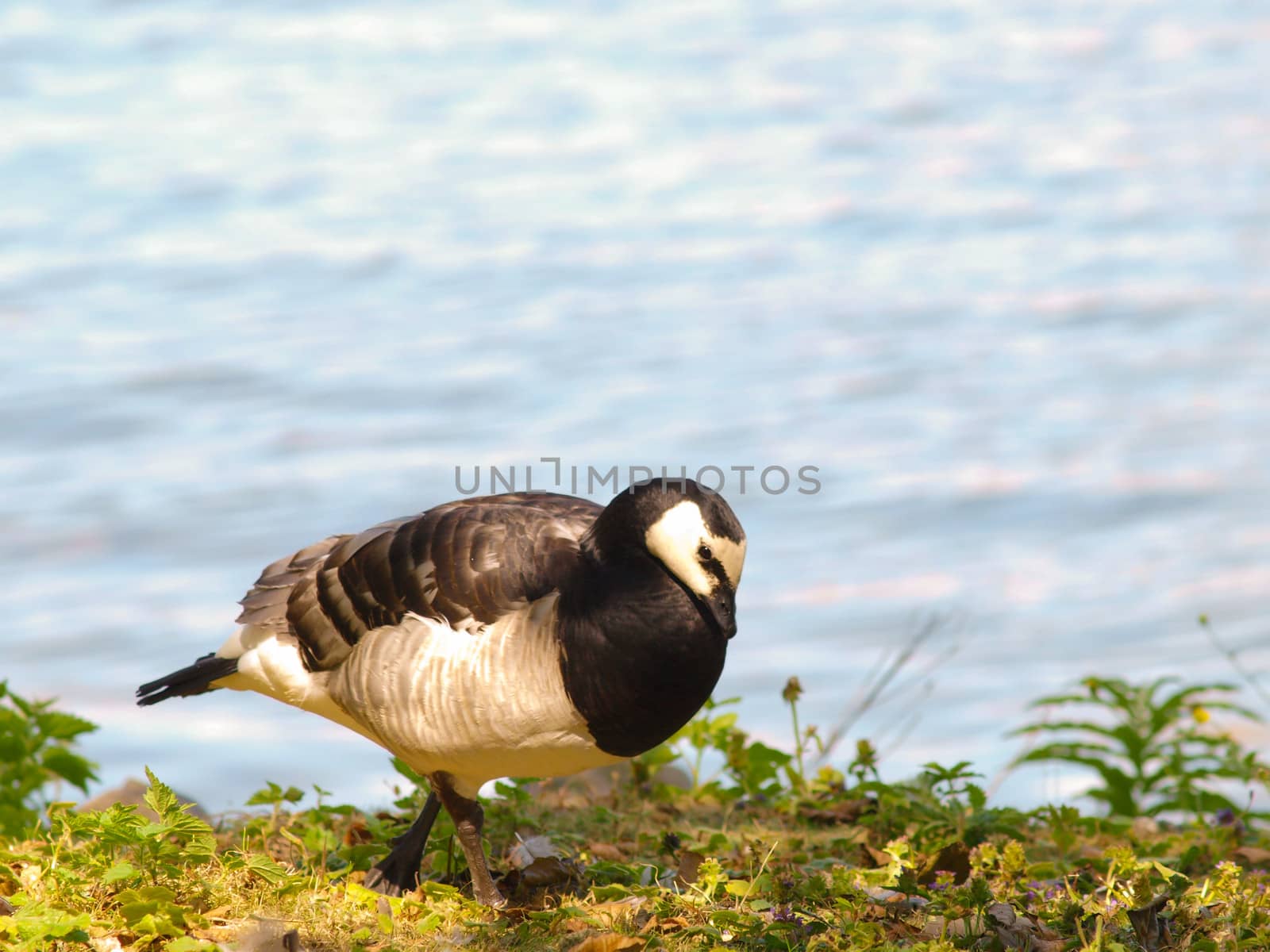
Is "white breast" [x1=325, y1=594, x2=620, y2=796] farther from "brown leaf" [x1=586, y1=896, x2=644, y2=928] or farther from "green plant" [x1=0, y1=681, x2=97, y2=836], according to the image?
"green plant" [x1=0, y1=681, x2=97, y2=836]

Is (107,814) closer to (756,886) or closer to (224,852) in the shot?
(224,852)

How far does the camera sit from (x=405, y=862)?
507 centimetres

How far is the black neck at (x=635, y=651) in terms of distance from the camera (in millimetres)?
4531

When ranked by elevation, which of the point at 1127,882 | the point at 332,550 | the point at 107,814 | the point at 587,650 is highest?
the point at 332,550

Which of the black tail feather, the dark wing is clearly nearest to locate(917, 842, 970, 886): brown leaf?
the dark wing

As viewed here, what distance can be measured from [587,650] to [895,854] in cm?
133

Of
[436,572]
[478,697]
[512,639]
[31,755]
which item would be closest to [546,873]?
[478,697]

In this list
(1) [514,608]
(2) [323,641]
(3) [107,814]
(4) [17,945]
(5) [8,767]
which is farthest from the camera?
Answer: (5) [8,767]

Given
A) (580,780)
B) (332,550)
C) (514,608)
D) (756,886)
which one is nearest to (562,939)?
(756,886)

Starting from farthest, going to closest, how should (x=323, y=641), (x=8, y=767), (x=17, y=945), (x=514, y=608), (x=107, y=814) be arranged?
(x=8, y=767)
(x=323, y=641)
(x=514, y=608)
(x=107, y=814)
(x=17, y=945)

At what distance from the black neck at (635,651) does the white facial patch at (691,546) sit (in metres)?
0.07

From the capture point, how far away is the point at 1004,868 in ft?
16.6

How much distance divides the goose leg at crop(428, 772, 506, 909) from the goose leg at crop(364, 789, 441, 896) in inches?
7.0

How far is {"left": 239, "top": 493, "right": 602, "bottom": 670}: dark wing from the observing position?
188 inches
